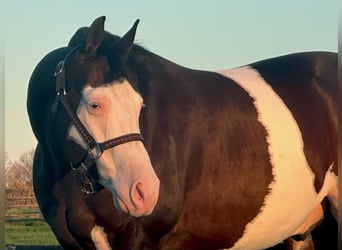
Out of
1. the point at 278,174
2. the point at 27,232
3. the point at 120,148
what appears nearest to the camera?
the point at 120,148

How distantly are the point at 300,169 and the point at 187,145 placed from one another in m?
1.02

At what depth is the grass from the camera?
1191 cm

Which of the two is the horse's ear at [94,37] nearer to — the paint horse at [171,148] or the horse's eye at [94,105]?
the paint horse at [171,148]

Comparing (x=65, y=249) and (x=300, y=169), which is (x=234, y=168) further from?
(x=65, y=249)

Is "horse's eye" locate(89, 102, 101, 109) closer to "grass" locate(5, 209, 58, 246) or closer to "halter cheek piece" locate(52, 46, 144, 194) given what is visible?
"halter cheek piece" locate(52, 46, 144, 194)

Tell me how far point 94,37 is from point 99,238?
1.28m

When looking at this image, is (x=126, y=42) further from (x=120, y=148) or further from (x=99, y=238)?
(x=99, y=238)

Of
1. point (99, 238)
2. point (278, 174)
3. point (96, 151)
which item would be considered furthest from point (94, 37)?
point (278, 174)

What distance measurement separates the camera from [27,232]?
14414 mm

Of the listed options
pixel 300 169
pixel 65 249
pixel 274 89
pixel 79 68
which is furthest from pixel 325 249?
pixel 79 68

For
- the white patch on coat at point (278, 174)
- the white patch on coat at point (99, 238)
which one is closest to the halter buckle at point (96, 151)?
the white patch on coat at point (99, 238)

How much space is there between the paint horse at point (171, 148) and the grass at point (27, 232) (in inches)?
282

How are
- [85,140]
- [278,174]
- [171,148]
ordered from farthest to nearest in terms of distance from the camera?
1. [278,174]
2. [171,148]
3. [85,140]

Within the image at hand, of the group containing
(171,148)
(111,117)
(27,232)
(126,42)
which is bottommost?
(27,232)
